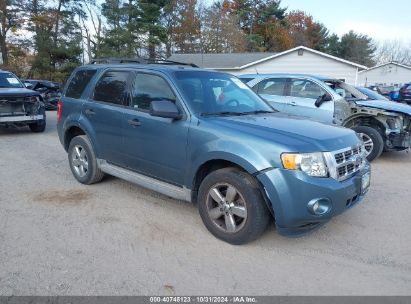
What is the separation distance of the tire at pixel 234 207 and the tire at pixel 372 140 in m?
4.99

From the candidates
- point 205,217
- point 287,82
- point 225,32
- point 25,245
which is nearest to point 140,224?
point 205,217

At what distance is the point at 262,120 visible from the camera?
167 inches

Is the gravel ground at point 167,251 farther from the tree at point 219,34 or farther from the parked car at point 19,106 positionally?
the tree at point 219,34

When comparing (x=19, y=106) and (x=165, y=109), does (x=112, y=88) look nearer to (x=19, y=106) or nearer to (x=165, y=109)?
(x=165, y=109)

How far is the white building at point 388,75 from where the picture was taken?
41906 mm

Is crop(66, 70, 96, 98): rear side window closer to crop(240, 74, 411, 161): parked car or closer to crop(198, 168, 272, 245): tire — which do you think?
crop(198, 168, 272, 245): tire

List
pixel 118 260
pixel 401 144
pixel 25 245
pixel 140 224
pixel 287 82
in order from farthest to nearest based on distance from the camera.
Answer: pixel 287 82 < pixel 401 144 < pixel 140 224 < pixel 25 245 < pixel 118 260

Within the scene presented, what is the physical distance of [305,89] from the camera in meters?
8.66

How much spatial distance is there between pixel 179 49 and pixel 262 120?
44.1 metres

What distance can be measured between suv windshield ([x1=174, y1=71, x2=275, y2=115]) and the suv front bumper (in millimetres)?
1229

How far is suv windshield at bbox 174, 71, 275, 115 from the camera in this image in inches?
173

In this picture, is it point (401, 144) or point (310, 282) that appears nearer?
point (310, 282)

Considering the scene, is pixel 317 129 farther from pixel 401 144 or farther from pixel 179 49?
pixel 179 49

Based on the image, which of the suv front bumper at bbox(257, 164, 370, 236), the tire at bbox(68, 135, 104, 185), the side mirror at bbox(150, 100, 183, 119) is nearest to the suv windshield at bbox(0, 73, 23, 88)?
the tire at bbox(68, 135, 104, 185)
